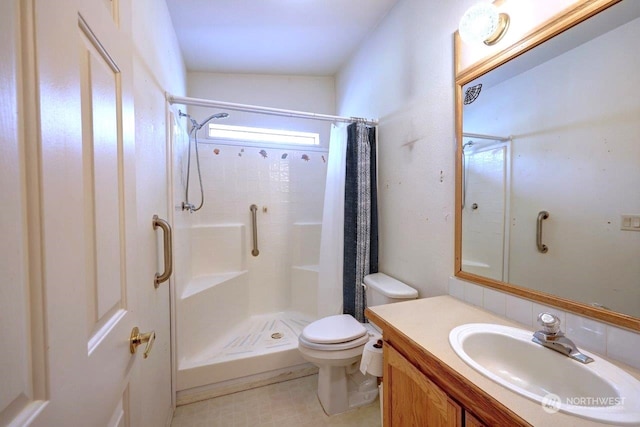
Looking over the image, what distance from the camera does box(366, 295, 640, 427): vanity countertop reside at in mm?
529

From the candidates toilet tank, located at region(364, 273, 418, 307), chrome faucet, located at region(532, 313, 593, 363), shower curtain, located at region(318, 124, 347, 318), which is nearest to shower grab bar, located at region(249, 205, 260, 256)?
shower curtain, located at region(318, 124, 347, 318)

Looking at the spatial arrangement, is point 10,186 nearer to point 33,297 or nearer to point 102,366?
point 33,297

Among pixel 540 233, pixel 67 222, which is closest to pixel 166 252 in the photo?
pixel 67 222

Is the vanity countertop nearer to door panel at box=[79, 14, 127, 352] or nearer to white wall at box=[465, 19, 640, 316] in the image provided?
white wall at box=[465, 19, 640, 316]

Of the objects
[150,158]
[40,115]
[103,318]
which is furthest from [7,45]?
[150,158]

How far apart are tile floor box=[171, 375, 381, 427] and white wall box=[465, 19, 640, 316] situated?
4.13ft

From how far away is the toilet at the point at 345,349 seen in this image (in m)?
1.46

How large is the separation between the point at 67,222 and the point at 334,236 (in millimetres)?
1612

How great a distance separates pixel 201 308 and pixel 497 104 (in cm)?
223

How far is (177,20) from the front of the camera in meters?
1.77

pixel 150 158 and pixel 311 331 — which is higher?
pixel 150 158

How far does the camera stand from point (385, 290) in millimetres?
1509

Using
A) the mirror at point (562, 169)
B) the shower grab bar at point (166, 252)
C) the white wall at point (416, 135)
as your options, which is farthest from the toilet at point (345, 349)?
the shower grab bar at point (166, 252)

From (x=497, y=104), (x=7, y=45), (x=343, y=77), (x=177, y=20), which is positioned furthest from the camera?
(x=343, y=77)
